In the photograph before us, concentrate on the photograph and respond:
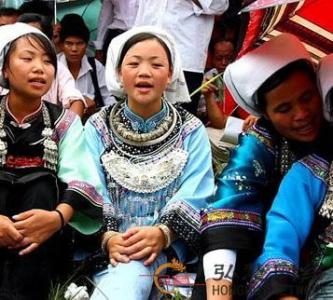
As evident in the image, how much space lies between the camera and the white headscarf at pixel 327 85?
8.51ft

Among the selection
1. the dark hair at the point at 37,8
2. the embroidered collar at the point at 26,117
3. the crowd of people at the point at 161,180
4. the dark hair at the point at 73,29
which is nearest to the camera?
the crowd of people at the point at 161,180

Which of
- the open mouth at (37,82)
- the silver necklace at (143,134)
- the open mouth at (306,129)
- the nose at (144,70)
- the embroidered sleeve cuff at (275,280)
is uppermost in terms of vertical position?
the nose at (144,70)

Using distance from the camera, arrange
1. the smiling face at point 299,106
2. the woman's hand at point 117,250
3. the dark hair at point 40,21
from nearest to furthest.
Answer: the smiling face at point 299,106
the woman's hand at point 117,250
the dark hair at point 40,21

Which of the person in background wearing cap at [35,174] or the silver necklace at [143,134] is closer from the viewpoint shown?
the person in background wearing cap at [35,174]

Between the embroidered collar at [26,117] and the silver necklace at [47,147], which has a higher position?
the embroidered collar at [26,117]

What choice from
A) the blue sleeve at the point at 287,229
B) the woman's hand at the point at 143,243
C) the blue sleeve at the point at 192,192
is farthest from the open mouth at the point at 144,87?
the blue sleeve at the point at 287,229

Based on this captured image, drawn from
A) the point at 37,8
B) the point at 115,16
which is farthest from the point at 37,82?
the point at 37,8

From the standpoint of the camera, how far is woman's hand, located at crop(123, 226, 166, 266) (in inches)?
115

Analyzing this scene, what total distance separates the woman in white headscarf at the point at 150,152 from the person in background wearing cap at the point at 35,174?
10 centimetres

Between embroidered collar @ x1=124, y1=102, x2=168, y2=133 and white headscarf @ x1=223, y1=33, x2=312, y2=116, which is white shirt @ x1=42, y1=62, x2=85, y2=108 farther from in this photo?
white headscarf @ x1=223, y1=33, x2=312, y2=116

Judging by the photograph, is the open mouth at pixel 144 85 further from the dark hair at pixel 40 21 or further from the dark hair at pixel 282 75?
the dark hair at pixel 40 21

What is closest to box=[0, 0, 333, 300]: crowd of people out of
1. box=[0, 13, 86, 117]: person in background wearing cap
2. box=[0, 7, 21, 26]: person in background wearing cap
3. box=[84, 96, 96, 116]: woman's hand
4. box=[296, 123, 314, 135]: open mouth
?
box=[296, 123, 314, 135]: open mouth

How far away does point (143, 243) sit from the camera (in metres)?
2.92

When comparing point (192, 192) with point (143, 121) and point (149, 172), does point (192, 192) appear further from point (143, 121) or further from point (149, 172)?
point (143, 121)
